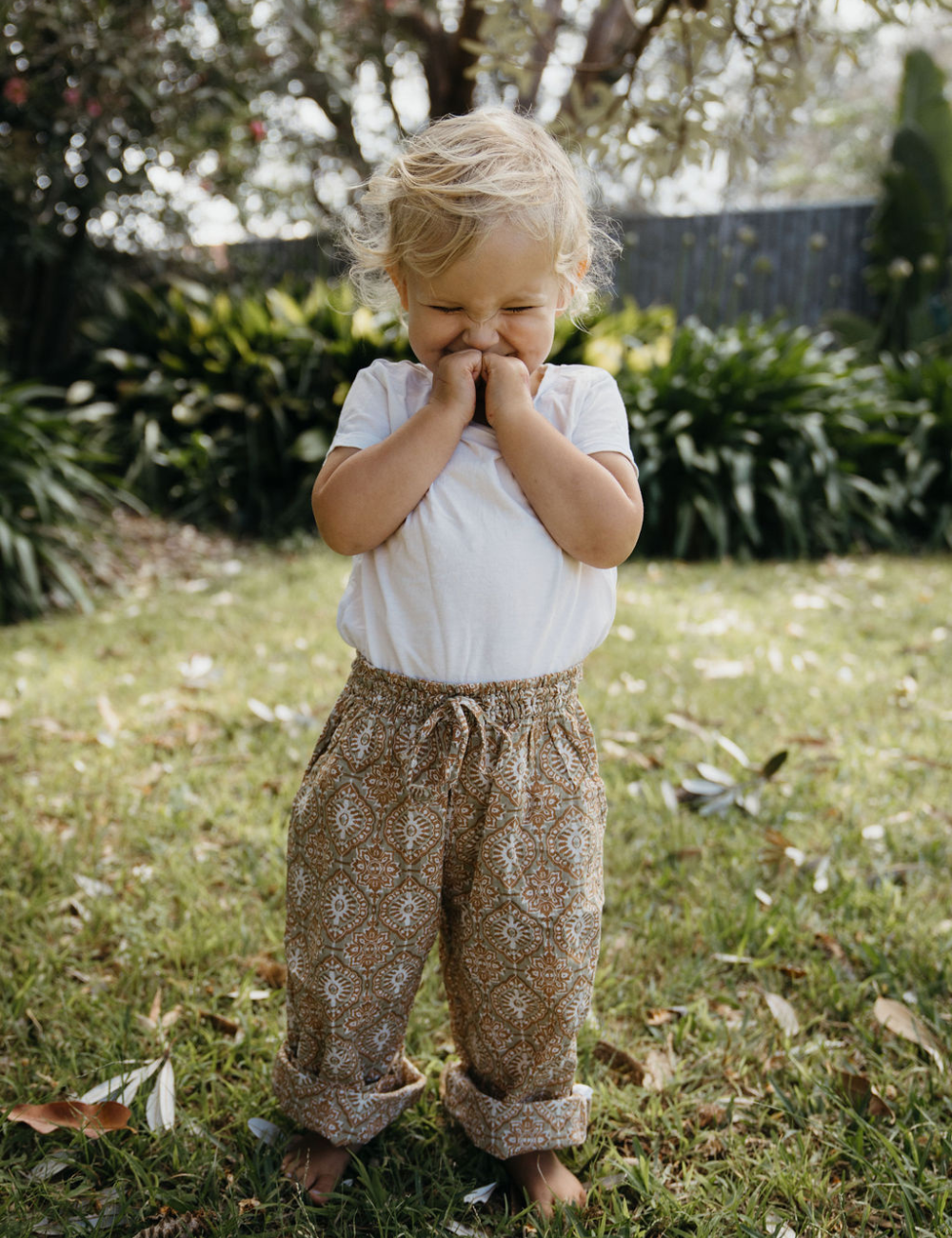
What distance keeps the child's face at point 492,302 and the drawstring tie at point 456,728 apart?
0.42m

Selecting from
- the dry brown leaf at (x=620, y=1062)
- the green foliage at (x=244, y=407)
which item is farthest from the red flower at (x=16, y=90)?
the dry brown leaf at (x=620, y=1062)

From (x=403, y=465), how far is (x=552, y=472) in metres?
0.18

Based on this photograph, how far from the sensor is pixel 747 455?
5246 millimetres

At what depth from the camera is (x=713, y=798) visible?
7.99ft

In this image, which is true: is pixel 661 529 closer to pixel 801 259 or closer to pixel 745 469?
pixel 745 469

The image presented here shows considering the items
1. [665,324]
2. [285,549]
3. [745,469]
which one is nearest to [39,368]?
[285,549]

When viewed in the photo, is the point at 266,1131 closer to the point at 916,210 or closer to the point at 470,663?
the point at 470,663

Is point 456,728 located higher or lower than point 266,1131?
higher

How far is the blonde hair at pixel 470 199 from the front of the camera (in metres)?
1.14

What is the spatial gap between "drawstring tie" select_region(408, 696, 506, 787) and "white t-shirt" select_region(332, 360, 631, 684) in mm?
33

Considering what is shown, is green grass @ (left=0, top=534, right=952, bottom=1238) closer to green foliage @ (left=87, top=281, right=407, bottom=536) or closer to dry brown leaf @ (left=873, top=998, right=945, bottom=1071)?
dry brown leaf @ (left=873, top=998, right=945, bottom=1071)

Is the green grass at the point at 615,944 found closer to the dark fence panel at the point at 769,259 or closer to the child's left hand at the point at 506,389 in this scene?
the child's left hand at the point at 506,389

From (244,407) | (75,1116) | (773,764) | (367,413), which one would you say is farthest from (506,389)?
(244,407)

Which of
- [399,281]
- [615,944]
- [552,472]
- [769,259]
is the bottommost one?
[615,944]
